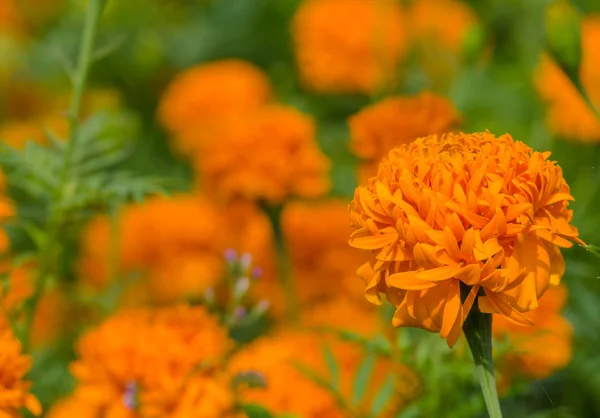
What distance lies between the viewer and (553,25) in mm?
1092

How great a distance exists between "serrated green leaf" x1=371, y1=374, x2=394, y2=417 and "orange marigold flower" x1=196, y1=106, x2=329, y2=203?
53 cm

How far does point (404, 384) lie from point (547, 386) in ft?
1.03

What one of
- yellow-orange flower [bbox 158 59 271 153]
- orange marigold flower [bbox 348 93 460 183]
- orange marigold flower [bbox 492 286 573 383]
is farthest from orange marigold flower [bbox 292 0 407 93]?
orange marigold flower [bbox 492 286 573 383]

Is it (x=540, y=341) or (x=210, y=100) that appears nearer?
(x=540, y=341)

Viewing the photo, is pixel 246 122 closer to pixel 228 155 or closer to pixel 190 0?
pixel 228 155

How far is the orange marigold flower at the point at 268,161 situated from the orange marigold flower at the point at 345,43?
0.55 meters

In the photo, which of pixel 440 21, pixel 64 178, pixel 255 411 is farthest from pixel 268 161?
pixel 440 21

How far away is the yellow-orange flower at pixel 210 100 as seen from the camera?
2348 mm

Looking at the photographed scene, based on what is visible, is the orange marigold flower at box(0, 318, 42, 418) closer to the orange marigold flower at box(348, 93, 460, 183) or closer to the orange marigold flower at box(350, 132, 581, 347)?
the orange marigold flower at box(350, 132, 581, 347)

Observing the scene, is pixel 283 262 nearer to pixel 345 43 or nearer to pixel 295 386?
pixel 295 386

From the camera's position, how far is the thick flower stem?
0.75m

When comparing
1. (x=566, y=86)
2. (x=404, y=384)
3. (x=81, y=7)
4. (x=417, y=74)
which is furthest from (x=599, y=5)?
(x=404, y=384)

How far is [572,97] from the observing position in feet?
6.08

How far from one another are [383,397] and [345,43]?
144cm
